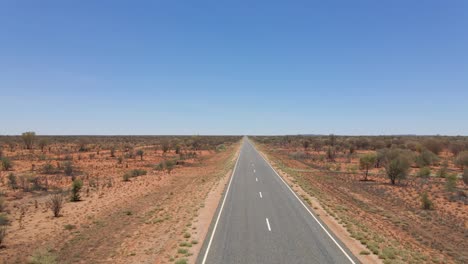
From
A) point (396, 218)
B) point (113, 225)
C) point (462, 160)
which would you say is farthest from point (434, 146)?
point (113, 225)

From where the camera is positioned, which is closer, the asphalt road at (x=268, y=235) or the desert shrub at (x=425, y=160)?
the asphalt road at (x=268, y=235)

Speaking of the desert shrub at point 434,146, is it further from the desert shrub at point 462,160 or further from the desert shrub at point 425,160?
the desert shrub at point 462,160

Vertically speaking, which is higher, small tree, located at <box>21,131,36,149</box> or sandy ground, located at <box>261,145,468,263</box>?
small tree, located at <box>21,131,36,149</box>

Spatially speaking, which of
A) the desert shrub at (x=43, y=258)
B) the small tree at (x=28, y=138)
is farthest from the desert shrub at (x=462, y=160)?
the small tree at (x=28, y=138)

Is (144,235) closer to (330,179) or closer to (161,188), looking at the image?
(161,188)

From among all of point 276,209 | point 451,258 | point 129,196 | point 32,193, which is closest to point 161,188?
point 129,196

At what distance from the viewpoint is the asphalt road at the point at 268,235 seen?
39.7 feet

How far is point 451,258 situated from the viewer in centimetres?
1475

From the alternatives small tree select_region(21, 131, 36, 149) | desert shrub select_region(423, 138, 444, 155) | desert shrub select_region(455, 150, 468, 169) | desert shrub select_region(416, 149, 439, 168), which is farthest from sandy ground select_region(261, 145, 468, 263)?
small tree select_region(21, 131, 36, 149)

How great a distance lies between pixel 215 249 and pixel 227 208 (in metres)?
7.38

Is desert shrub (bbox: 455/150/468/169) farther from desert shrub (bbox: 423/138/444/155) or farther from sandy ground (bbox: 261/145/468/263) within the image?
desert shrub (bbox: 423/138/444/155)

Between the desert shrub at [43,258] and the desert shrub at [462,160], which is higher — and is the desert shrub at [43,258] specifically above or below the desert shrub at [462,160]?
below

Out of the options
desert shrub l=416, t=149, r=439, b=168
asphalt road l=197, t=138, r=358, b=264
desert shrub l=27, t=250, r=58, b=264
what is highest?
desert shrub l=416, t=149, r=439, b=168

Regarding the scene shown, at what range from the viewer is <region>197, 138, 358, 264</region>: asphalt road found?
477 inches
